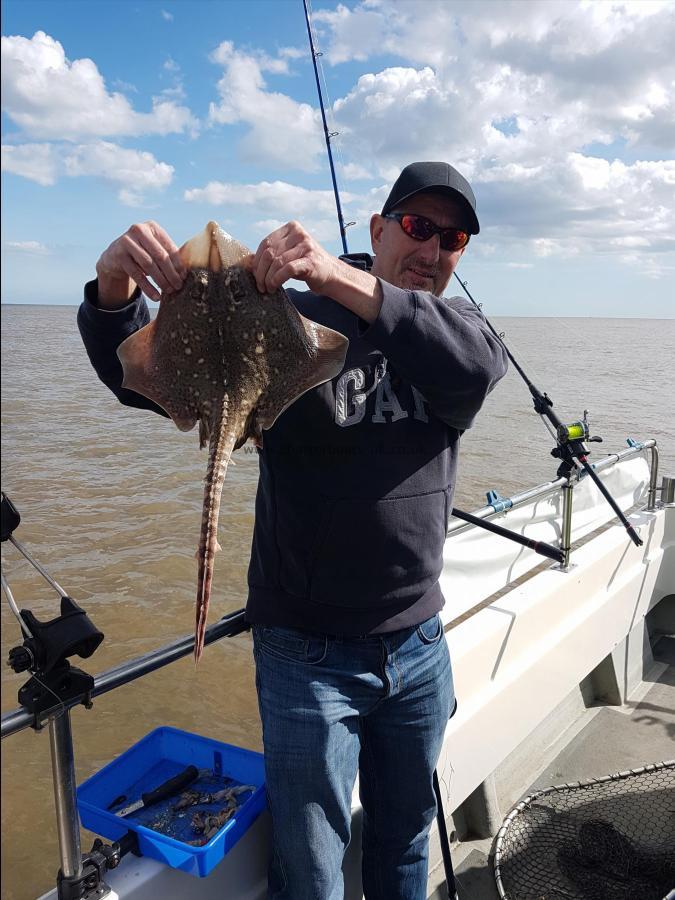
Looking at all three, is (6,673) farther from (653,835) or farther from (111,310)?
(653,835)

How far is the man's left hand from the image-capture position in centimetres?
158

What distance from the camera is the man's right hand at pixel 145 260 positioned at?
1.58 metres

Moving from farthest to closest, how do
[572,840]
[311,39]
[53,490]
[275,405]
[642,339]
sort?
[642,339] → [53,490] → [311,39] → [572,840] → [275,405]

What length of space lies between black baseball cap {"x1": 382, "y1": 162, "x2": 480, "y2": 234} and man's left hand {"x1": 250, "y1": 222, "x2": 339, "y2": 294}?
77 centimetres

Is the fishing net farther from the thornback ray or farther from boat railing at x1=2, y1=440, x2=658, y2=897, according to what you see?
the thornback ray

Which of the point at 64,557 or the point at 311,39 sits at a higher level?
the point at 311,39

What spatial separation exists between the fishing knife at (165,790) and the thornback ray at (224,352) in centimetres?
131

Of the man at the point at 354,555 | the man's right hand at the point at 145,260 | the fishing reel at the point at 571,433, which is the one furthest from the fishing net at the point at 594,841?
the man's right hand at the point at 145,260

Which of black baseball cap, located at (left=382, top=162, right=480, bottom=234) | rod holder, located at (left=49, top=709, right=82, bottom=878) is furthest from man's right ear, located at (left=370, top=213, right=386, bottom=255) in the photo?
rod holder, located at (left=49, top=709, right=82, bottom=878)

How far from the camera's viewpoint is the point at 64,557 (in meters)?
8.22

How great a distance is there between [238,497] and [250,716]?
470 centimetres

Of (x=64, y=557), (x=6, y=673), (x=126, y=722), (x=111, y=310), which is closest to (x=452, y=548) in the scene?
(x=111, y=310)

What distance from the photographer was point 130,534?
8.98m

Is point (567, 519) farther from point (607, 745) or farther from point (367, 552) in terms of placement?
point (367, 552)
